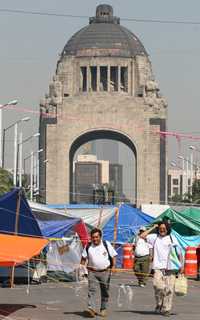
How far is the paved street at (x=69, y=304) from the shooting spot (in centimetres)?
1740

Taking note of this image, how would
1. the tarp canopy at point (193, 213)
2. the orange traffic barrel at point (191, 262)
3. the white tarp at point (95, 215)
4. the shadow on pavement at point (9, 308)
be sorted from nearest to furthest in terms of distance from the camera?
the shadow on pavement at point (9, 308) → the orange traffic barrel at point (191, 262) → the white tarp at point (95, 215) → the tarp canopy at point (193, 213)

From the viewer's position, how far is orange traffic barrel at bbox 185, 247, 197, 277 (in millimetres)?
31812

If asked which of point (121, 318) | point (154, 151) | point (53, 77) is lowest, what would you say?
point (121, 318)

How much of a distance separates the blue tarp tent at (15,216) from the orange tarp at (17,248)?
1.08 m

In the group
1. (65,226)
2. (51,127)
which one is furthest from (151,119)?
(65,226)

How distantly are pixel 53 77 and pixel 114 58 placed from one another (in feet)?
21.2

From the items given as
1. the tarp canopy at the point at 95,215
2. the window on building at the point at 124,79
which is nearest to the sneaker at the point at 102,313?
the tarp canopy at the point at 95,215

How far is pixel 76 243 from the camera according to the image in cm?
2755

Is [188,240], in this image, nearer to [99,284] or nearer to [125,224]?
[125,224]

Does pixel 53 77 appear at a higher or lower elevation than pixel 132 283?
higher

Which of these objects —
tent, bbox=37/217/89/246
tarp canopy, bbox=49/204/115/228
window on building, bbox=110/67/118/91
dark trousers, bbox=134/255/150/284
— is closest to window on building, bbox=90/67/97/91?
window on building, bbox=110/67/118/91

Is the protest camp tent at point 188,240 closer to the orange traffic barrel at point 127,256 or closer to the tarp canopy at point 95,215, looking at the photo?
the orange traffic barrel at point 127,256

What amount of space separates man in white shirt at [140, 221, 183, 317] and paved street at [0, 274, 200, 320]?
284 millimetres

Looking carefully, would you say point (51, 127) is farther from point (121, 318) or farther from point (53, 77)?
point (121, 318)
